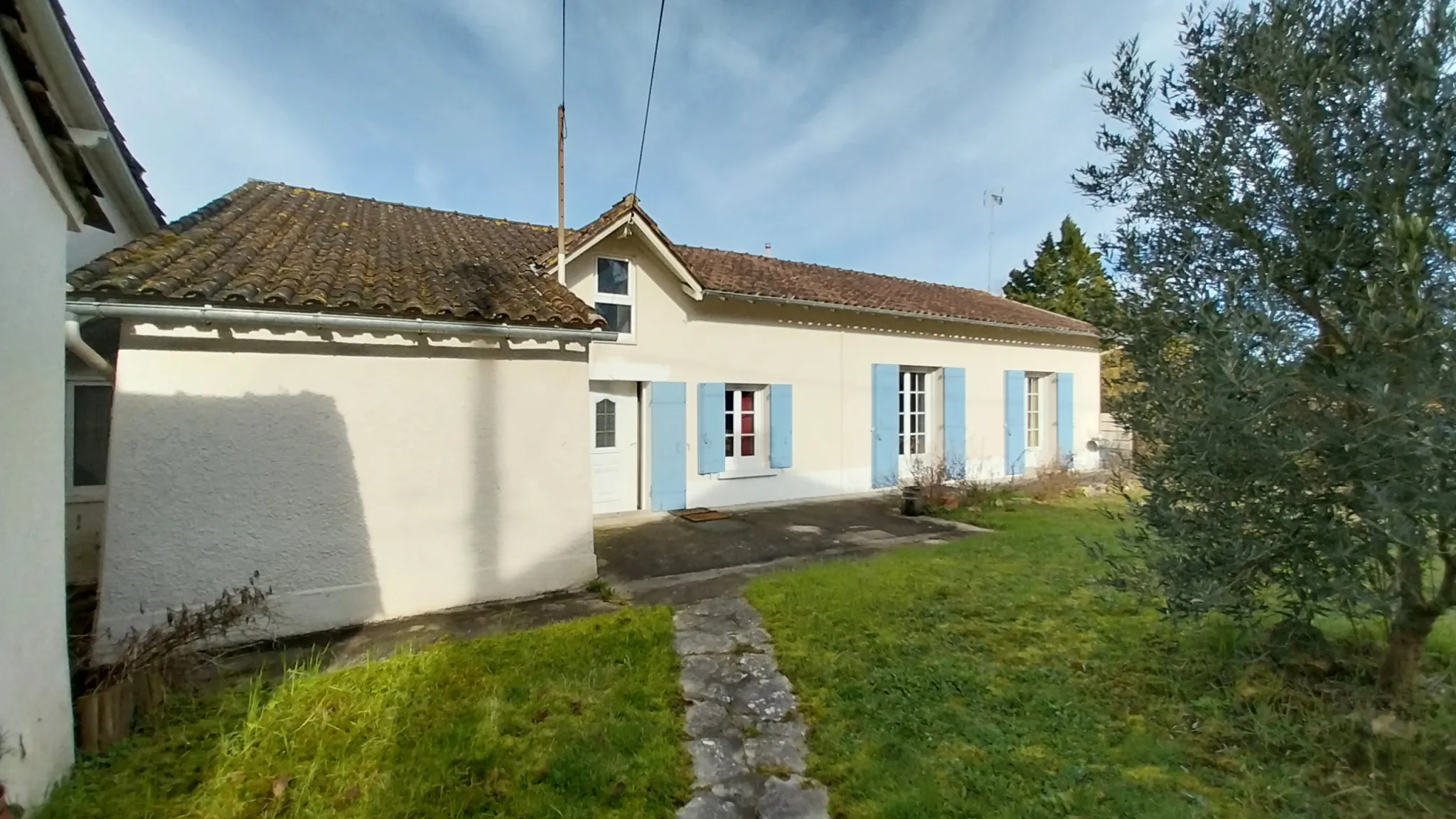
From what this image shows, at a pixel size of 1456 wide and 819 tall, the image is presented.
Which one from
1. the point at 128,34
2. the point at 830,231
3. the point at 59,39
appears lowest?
the point at 59,39

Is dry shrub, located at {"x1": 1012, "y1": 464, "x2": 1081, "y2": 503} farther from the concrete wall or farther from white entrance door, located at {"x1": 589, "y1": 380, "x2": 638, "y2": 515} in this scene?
white entrance door, located at {"x1": 589, "y1": 380, "x2": 638, "y2": 515}

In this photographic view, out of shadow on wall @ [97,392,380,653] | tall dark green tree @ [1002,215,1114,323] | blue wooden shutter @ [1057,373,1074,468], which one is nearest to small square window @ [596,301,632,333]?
shadow on wall @ [97,392,380,653]

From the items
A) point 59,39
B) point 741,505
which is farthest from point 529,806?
point 741,505

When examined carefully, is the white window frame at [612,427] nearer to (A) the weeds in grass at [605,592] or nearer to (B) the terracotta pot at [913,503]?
(A) the weeds in grass at [605,592]

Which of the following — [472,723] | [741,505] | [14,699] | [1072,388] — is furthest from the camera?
[1072,388]

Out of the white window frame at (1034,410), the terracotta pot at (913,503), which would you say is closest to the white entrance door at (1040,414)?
the white window frame at (1034,410)

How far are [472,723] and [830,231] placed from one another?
15.4 m

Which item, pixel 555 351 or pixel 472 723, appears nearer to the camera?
pixel 472 723

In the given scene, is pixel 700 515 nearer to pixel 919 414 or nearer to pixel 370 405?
pixel 370 405

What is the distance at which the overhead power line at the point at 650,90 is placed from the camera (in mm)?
5473

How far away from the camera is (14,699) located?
249 centimetres

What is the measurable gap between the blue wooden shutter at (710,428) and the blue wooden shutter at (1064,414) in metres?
9.75

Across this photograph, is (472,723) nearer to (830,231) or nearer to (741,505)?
(741,505)

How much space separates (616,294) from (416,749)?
7313mm
